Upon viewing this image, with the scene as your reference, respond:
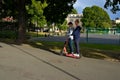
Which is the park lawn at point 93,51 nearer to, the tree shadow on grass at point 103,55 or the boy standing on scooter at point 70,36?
the tree shadow on grass at point 103,55

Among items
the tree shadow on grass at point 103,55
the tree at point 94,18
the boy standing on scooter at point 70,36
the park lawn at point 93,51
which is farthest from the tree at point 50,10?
the tree at point 94,18

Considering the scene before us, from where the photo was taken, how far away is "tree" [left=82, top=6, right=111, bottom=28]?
136875mm

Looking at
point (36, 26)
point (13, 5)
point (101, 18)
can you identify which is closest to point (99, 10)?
point (101, 18)

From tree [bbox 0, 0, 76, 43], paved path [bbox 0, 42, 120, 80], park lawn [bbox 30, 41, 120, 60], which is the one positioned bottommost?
park lawn [bbox 30, 41, 120, 60]

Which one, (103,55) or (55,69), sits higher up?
(55,69)

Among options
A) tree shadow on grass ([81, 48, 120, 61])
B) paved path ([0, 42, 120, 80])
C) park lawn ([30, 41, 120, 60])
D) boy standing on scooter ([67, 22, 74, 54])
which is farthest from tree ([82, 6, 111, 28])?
paved path ([0, 42, 120, 80])

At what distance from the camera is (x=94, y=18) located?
14038 cm

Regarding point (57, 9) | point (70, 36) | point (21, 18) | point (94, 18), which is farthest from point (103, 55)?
point (94, 18)

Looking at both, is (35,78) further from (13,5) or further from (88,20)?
(88,20)

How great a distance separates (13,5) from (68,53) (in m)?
13.9

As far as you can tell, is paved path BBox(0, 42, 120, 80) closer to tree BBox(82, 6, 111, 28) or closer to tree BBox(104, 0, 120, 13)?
tree BBox(104, 0, 120, 13)

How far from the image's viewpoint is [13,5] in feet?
100

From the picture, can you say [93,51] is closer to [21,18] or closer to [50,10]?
[50,10]

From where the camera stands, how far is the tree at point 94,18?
136875 mm
